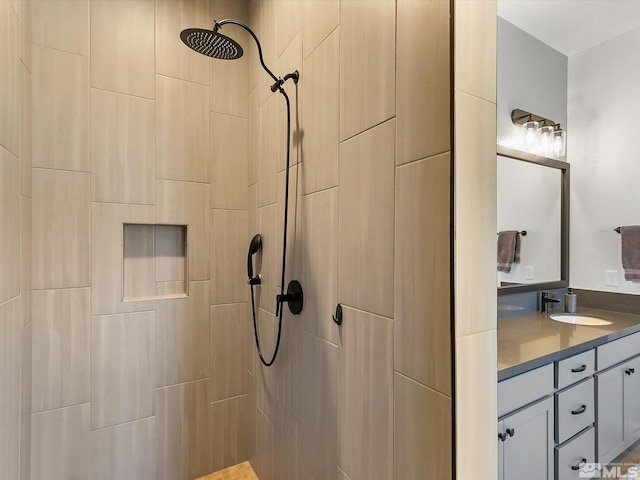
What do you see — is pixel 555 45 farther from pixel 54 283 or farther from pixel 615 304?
pixel 54 283

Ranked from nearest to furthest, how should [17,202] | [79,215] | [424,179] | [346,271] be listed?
[424,179], [346,271], [17,202], [79,215]

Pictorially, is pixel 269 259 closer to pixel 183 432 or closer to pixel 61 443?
pixel 183 432

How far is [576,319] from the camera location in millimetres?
2092

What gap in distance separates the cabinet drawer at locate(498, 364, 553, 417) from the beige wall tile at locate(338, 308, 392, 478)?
1.89ft

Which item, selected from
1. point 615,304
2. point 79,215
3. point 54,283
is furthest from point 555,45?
point 54,283

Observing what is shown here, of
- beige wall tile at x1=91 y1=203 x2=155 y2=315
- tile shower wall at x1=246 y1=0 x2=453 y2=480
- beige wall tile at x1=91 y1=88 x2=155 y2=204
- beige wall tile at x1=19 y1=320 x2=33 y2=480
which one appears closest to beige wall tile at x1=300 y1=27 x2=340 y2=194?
tile shower wall at x1=246 y1=0 x2=453 y2=480

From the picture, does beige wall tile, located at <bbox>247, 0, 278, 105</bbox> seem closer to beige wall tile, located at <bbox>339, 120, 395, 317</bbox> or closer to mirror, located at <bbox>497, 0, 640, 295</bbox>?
beige wall tile, located at <bbox>339, 120, 395, 317</bbox>

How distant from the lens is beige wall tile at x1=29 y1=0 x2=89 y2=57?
143 cm

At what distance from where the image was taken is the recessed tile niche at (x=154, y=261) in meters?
1.66

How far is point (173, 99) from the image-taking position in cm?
173

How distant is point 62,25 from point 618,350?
324 centimetres

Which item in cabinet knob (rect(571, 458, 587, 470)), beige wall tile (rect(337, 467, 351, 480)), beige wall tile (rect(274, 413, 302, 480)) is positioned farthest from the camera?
cabinet knob (rect(571, 458, 587, 470))

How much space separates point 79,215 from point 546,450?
7.72 ft
